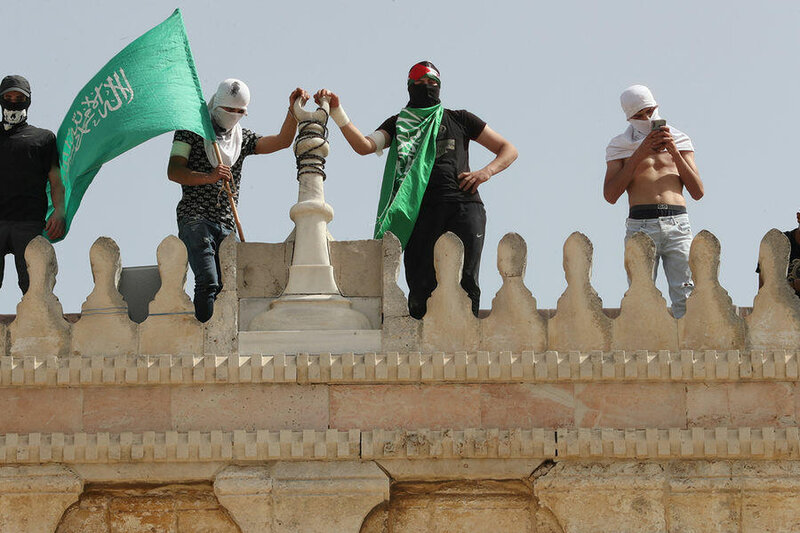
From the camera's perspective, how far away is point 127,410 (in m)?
12.9

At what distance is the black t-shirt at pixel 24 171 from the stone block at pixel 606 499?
4.82 metres

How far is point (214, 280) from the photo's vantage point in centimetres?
1343

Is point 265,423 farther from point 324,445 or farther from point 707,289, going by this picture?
point 707,289

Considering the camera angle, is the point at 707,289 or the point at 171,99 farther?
the point at 171,99

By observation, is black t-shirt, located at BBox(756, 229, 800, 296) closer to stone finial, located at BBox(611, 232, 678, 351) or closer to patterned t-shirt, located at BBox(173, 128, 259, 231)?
stone finial, located at BBox(611, 232, 678, 351)

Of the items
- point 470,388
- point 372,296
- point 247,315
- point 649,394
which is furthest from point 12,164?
point 649,394

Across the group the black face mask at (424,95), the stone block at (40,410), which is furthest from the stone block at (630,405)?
the stone block at (40,410)

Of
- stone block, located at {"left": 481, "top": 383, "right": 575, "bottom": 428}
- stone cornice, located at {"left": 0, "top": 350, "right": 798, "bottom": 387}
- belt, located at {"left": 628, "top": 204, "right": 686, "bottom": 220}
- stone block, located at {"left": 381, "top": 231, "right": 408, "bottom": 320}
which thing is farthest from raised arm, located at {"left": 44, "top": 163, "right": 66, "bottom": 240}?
belt, located at {"left": 628, "top": 204, "right": 686, "bottom": 220}

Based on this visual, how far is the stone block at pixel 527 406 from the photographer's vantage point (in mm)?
12758

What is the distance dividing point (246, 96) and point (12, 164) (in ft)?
6.81

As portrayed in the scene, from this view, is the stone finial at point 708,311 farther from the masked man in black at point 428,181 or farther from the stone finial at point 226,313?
the stone finial at point 226,313

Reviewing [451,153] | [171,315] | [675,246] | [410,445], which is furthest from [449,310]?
[171,315]

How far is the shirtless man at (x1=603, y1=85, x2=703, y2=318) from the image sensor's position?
1349cm

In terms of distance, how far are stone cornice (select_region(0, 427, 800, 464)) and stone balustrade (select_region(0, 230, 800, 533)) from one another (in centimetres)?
2
